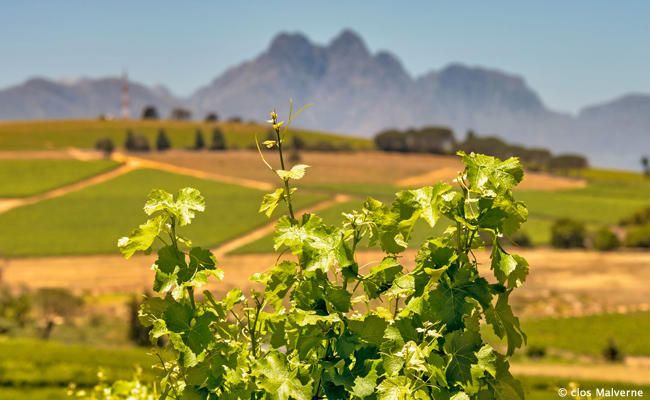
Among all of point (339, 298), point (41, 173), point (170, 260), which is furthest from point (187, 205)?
point (41, 173)

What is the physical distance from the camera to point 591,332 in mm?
39344

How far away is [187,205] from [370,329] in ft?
2.99

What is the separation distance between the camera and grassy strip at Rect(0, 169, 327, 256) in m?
70.2

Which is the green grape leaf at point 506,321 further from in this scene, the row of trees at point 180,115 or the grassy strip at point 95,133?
the row of trees at point 180,115

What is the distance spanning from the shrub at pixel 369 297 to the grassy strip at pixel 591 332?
31.4 m

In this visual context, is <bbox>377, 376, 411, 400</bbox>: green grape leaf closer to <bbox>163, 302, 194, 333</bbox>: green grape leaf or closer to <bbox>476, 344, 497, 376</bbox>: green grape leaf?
<bbox>476, 344, 497, 376</bbox>: green grape leaf

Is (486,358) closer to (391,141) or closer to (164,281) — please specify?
(164,281)

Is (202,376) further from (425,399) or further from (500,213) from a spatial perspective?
(500,213)

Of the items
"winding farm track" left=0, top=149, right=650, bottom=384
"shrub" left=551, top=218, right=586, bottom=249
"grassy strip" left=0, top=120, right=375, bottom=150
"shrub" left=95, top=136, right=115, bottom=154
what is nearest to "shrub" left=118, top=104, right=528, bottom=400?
"winding farm track" left=0, top=149, right=650, bottom=384

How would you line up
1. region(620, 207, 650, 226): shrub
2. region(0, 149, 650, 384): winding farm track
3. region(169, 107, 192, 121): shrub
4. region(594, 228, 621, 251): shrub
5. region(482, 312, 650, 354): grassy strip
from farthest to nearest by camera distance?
region(169, 107, 192, 121): shrub
region(620, 207, 650, 226): shrub
region(594, 228, 621, 251): shrub
region(0, 149, 650, 384): winding farm track
region(482, 312, 650, 354): grassy strip

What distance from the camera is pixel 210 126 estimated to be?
160 meters

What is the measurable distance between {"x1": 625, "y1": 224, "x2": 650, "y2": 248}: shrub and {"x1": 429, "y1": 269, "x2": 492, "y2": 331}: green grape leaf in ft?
277

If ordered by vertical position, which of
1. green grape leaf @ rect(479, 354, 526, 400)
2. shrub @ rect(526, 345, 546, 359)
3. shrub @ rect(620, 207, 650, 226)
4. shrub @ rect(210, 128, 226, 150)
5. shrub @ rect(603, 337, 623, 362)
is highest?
shrub @ rect(210, 128, 226, 150)

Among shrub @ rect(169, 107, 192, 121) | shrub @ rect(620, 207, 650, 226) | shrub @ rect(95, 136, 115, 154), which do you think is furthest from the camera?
shrub @ rect(169, 107, 192, 121)
